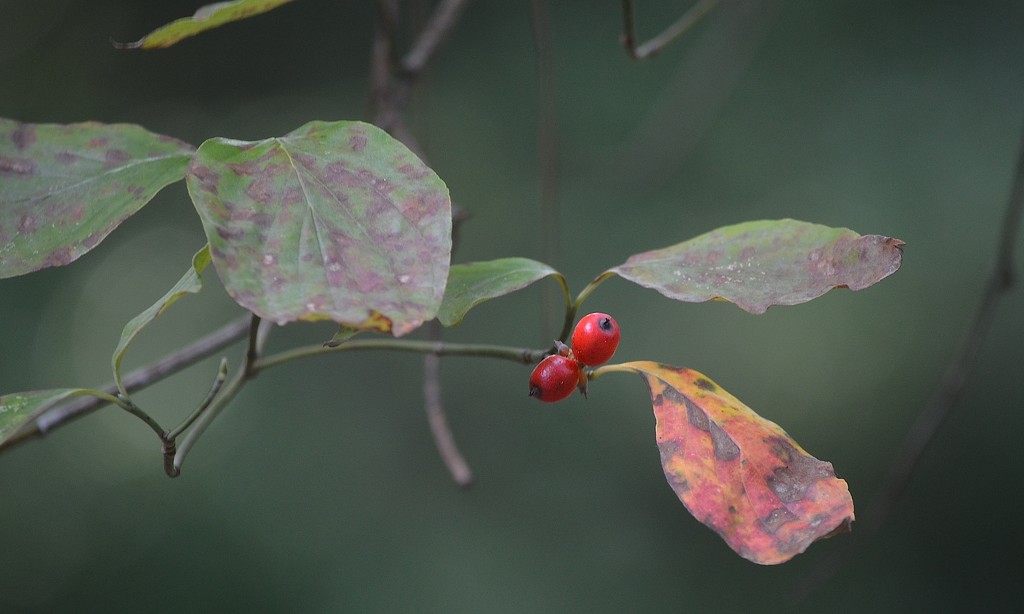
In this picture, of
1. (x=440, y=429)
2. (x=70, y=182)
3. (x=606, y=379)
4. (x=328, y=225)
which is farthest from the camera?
(x=606, y=379)

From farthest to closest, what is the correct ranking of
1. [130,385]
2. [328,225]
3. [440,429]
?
1. [440,429]
2. [130,385]
3. [328,225]

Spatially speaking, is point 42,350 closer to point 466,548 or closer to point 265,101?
point 265,101

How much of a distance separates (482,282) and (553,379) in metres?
0.07

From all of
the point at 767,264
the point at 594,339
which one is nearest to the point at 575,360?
the point at 594,339

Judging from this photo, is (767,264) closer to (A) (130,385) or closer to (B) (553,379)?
(B) (553,379)

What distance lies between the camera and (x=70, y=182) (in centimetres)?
52

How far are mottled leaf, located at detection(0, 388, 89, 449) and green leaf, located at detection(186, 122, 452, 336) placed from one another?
15cm

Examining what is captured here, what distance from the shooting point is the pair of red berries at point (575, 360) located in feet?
1.73

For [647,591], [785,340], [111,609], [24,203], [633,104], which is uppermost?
[24,203]

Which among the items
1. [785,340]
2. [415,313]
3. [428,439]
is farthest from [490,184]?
[415,313]

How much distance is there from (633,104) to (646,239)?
1.59 ft

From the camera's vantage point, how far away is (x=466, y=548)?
236 cm

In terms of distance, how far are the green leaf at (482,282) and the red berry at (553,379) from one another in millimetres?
50

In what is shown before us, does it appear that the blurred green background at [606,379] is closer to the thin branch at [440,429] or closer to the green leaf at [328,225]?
the thin branch at [440,429]
